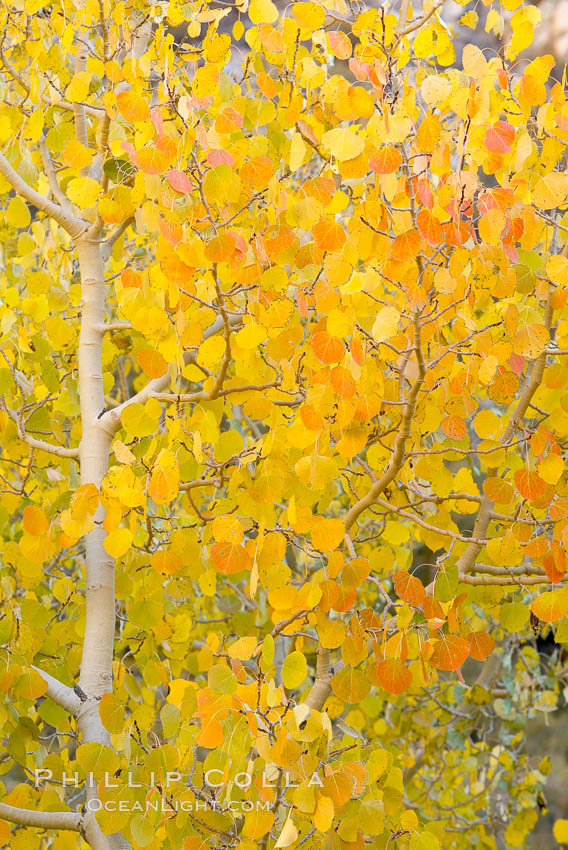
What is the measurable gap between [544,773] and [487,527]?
247cm

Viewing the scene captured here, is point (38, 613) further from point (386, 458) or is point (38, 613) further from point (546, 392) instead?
point (546, 392)

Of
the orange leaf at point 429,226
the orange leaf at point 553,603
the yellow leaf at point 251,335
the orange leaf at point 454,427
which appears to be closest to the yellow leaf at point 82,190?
the yellow leaf at point 251,335

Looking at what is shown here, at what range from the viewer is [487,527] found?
1.66 m

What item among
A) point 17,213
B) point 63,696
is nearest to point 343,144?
point 17,213

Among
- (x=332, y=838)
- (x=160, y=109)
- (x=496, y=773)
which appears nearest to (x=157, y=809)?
(x=332, y=838)

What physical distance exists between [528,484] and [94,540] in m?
0.97

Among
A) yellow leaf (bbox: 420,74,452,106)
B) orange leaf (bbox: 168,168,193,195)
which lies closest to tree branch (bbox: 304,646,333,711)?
orange leaf (bbox: 168,168,193,195)

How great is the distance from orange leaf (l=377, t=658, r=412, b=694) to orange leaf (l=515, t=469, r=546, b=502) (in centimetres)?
35

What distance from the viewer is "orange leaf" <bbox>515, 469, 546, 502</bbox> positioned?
1371 millimetres

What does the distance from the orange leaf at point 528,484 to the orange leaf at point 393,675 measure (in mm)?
352

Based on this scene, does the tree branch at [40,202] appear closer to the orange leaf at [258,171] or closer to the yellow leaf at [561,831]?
the orange leaf at [258,171]

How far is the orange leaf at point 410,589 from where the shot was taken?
4.58 feet

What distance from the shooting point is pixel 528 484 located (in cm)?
137

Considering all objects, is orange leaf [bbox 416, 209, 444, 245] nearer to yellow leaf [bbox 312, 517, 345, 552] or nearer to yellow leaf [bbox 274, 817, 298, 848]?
yellow leaf [bbox 312, 517, 345, 552]
